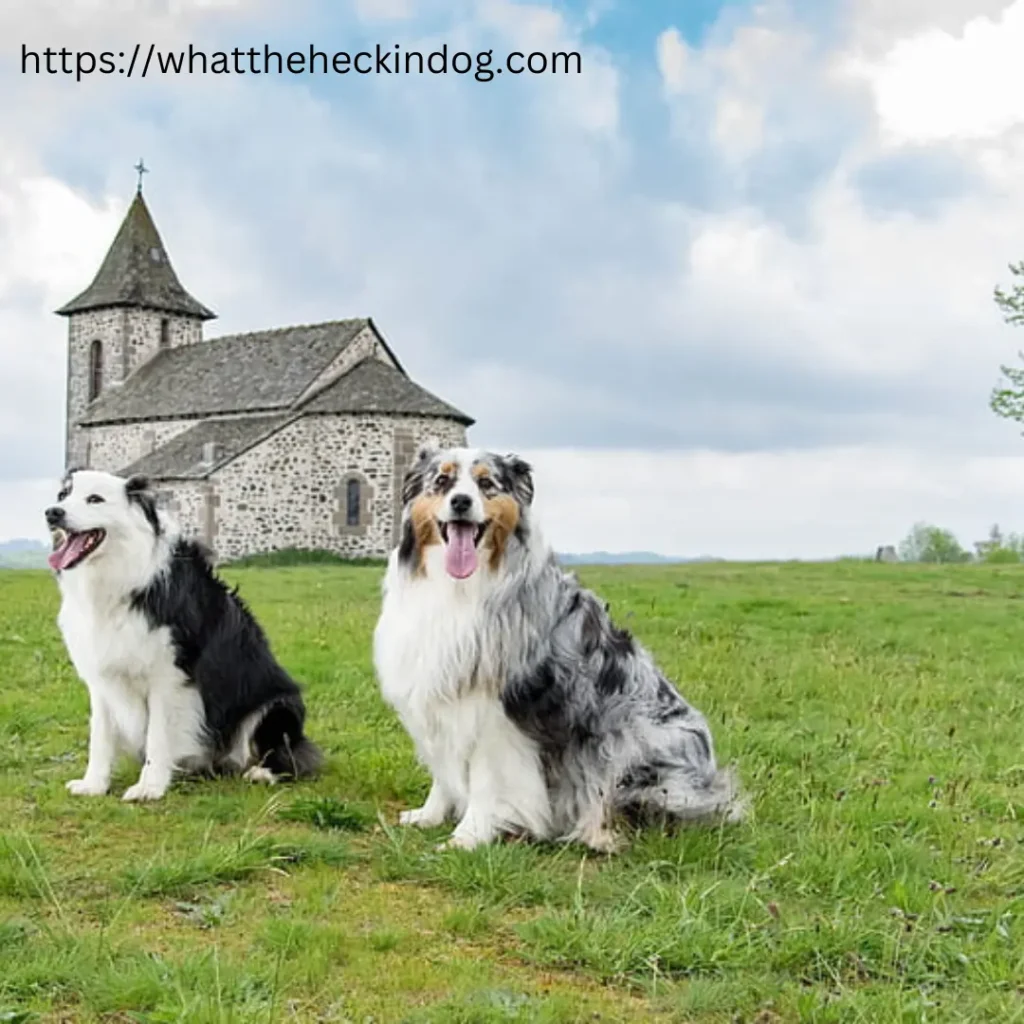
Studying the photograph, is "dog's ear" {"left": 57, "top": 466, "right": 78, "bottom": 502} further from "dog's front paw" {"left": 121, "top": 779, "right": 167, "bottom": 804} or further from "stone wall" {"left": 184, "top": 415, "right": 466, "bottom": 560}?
"stone wall" {"left": 184, "top": 415, "right": 466, "bottom": 560}

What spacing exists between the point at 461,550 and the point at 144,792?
2348 millimetres

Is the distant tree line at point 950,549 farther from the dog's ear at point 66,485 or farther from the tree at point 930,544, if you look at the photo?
the dog's ear at point 66,485

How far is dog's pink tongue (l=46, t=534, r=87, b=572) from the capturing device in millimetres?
6281

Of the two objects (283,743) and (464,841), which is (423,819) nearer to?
(464,841)

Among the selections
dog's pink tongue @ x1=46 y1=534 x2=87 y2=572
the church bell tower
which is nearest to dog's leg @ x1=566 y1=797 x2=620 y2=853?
dog's pink tongue @ x1=46 y1=534 x2=87 y2=572

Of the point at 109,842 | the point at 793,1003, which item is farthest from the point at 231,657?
the point at 793,1003

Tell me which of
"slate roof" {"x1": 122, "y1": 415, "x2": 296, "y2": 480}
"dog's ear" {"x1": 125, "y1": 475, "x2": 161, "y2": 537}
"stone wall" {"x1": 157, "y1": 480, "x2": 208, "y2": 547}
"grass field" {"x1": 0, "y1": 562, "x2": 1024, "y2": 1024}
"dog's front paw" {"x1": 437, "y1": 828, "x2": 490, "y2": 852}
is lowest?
"grass field" {"x1": 0, "y1": 562, "x2": 1024, "y2": 1024}

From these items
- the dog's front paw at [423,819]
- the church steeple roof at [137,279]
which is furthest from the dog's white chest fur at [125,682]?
the church steeple roof at [137,279]

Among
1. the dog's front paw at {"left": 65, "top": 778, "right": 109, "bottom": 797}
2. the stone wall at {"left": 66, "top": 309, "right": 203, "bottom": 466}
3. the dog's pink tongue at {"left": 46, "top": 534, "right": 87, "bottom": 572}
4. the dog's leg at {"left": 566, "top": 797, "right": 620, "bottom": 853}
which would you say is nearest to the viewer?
the dog's leg at {"left": 566, "top": 797, "right": 620, "bottom": 853}

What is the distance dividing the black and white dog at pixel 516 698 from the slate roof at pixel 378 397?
35.5 meters

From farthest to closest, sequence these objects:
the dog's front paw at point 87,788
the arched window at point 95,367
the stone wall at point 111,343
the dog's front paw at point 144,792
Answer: the arched window at point 95,367 → the stone wall at point 111,343 → the dog's front paw at point 87,788 → the dog's front paw at point 144,792

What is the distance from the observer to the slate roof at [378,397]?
41.3 meters

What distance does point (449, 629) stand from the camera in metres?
5.66

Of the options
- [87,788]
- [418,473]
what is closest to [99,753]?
[87,788]
